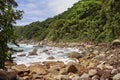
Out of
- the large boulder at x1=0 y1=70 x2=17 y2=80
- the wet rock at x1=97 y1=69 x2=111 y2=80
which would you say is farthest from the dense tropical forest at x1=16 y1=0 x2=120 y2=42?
the large boulder at x1=0 y1=70 x2=17 y2=80

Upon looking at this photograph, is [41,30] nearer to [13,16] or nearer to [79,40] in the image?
[79,40]

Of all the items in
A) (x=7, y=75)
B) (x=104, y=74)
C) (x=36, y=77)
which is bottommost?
(x=36, y=77)

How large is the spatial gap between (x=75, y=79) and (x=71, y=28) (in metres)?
75.8

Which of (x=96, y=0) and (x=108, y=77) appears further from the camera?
(x=96, y=0)

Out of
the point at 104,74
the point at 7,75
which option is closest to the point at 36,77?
the point at 7,75

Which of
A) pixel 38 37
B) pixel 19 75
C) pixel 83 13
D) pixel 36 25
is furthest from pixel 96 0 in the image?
pixel 19 75

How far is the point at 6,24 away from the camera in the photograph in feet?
74.2

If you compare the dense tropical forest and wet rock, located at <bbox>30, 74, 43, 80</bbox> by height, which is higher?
the dense tropical forest

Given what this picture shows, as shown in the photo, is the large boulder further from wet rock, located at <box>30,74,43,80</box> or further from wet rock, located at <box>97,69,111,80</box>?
wet rock, located at <box>97,69,111,80</box>

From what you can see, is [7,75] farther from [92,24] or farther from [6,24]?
[92,24]

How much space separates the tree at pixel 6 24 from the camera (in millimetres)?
22312

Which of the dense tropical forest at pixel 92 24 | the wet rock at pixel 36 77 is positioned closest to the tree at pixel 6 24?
the wet rock at pixel 36 77

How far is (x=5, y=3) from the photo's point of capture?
909 inches

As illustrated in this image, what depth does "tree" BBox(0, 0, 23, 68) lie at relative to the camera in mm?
22312
